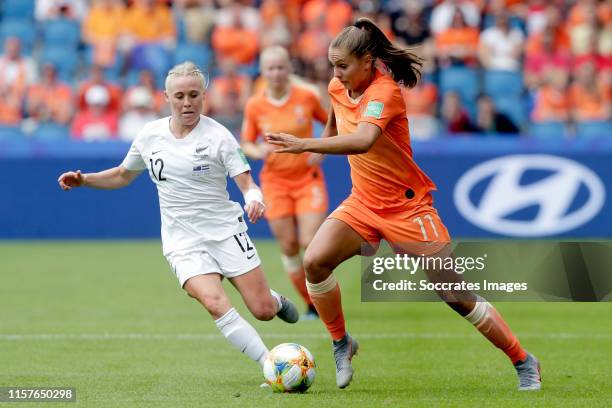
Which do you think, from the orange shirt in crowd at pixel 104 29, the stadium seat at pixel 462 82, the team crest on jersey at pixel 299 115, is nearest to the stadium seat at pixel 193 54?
the orange shirt in crowd at pixel 104 29

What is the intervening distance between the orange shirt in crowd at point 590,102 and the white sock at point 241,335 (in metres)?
12.0

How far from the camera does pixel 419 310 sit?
12023 millimetres

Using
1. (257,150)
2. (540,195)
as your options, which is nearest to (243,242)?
(257,150)

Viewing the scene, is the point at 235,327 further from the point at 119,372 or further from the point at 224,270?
the point at 119,372

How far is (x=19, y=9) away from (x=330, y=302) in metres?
16.1

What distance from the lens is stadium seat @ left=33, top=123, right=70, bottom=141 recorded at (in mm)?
18891

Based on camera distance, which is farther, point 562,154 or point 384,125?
point 562,154

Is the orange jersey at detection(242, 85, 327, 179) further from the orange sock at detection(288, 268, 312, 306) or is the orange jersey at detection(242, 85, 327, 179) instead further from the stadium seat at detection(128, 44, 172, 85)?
the stadium seat at detection(128, 44, 172, 85)

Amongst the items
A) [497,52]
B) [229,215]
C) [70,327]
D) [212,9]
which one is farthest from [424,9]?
Answer: [229,215]

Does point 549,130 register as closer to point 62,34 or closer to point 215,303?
point 62,34

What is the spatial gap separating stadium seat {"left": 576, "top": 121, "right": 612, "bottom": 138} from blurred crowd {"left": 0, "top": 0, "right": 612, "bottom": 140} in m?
0.02

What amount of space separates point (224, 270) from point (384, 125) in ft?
4.87

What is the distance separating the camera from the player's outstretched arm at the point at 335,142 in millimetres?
6863

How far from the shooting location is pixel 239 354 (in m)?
9.15
